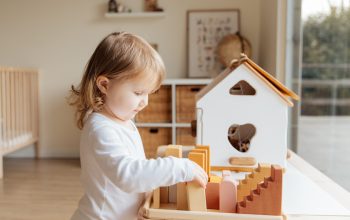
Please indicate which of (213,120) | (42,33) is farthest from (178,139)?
(213,120)

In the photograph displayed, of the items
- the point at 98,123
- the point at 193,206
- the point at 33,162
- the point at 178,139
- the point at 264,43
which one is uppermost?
the point at 264,43

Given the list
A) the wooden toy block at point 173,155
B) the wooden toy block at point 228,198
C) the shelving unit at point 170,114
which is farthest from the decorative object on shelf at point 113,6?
the wooden toy block at point 228,198

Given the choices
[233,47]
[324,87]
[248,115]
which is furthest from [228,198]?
[233,47]

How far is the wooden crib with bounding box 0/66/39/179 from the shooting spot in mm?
2879

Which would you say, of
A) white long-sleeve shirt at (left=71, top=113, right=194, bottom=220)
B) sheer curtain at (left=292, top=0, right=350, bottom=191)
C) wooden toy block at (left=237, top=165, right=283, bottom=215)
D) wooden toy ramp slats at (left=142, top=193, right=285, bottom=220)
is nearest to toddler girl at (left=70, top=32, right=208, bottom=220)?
white long-sleeve shirt at (left=71, top=113, right=194, bottom=220)

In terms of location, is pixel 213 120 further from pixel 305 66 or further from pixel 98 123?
pixel 305 66

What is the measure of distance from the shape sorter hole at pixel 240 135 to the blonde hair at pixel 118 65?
0.39 m

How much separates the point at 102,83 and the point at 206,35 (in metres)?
2.57

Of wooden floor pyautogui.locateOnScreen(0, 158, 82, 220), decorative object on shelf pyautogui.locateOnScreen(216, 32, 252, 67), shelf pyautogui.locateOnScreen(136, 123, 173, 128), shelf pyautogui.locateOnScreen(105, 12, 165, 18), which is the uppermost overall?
shelf pyautogui.locateOnScreen(105, 12, 165, 18)

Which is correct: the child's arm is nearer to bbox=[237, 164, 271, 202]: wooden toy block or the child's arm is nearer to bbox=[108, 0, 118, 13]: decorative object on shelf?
Result: bbox=[237, 164, 271, 202]: wooden toy block

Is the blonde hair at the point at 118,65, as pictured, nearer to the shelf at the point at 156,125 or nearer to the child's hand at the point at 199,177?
the child's hand at the point at 199,177

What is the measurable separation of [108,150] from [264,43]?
254 centimetres

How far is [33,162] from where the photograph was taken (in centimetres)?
327

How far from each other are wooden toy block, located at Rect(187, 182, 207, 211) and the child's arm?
2cm
